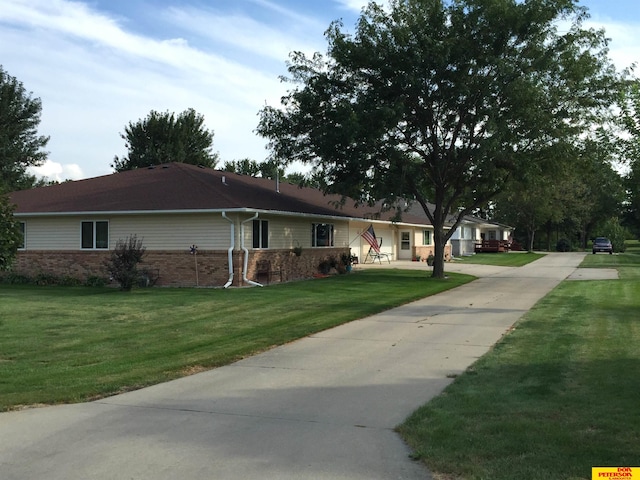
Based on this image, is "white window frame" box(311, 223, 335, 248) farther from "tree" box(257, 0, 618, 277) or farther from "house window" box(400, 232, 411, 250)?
"house window" box(400, 232, 411, 250)

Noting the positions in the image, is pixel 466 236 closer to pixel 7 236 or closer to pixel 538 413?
pixel 7 236

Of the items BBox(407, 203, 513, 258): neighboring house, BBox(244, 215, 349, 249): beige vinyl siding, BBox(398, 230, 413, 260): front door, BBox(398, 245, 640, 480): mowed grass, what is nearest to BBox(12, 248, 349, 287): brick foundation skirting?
BBox(244, 215, 349, 249): beige vinyl siding

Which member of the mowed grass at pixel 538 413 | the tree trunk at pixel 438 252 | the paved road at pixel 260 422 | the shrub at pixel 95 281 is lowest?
the paved road at pixel 260 422

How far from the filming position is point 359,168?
75.5ft

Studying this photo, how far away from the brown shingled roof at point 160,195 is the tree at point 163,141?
62.4ft

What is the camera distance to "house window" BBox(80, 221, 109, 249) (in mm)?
22141

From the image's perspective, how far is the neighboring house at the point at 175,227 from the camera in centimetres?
2058

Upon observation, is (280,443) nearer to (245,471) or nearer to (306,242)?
(245,471)

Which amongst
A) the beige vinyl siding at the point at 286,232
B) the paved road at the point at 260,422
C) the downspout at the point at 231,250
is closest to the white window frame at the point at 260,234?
the beige vinyl siding at the point at 286,232

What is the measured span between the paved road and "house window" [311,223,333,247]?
16238 mm

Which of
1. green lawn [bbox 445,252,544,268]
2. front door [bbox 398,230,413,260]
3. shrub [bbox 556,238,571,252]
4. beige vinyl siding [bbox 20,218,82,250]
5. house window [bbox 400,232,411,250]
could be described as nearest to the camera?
beige vinyl siding [bbox 20,218,82,250]

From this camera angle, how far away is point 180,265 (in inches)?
826

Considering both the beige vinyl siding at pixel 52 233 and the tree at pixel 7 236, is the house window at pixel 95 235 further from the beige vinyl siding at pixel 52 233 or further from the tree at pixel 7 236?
the tree at pixel 7 236

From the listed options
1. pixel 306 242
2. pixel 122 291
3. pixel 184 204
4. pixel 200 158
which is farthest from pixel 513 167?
pixel 200 158
